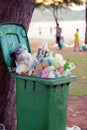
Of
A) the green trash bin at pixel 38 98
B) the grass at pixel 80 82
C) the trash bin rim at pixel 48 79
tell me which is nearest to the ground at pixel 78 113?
the grass at pixel 80 82

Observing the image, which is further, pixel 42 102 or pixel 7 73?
pixel 7 73

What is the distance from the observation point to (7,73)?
17.3 ft

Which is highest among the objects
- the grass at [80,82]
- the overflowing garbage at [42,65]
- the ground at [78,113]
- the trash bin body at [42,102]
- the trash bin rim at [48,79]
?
the overflowing garbage at [42,65]

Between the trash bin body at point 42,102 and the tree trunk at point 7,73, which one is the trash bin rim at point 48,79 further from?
the tree trunk at point 7,73

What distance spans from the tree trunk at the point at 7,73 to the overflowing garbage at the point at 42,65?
1.63ft

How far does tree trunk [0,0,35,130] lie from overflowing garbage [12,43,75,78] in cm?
50

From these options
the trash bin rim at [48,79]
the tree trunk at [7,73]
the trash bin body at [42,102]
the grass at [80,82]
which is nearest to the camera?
the trash bin rim at [48,79]

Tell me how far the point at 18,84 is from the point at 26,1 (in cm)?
127

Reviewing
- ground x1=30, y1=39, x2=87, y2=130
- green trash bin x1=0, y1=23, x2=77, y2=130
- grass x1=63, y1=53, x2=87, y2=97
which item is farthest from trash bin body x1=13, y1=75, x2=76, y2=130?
grass x1=63, y1=53, x2=87, y2=97

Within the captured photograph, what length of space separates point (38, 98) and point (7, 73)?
34.4 inches

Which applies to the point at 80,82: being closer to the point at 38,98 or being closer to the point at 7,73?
the point at 7,73

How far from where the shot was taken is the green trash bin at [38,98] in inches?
178

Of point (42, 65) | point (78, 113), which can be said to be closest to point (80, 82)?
point (78, 113)

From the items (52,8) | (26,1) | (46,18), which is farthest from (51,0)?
(46,18)
